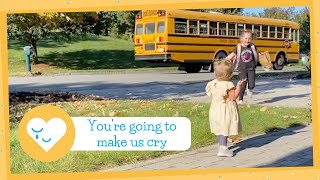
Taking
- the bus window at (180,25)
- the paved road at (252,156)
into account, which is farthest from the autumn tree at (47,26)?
the paved road at (252,156)

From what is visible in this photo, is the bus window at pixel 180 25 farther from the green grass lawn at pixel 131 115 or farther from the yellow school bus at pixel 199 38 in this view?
the green grass lawn at pixel 131 115

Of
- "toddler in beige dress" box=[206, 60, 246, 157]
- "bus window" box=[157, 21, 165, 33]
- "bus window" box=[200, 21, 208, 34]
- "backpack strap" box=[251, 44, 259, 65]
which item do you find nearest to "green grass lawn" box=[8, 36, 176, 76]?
"bus window" box=[157, 21, 165, 33]

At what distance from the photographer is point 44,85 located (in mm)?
5477

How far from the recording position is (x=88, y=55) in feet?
18.1

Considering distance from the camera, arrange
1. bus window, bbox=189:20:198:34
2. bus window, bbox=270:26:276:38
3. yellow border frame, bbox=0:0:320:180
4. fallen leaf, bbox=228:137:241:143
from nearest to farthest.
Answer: yellow border frame, bbox=0:0:320:180
fallen leaf, bbox=228:137:241:143
bus window, bbox=189:20:198:34
bus window, bbox=270:26:276:38

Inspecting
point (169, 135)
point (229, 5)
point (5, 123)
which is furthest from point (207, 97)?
point (5, 123)

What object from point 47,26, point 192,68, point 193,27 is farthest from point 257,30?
point 47,26

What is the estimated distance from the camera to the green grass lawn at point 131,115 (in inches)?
198

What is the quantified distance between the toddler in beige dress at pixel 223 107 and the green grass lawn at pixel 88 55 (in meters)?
0.70

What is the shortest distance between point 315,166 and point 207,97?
115cm

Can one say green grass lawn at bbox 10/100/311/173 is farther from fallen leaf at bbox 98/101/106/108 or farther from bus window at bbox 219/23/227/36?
bus window at bbox 219/23/227/36

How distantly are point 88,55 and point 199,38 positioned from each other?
3.55ft

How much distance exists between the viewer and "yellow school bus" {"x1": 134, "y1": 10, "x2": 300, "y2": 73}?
5383mm

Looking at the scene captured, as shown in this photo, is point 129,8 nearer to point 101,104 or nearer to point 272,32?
point 101,104
